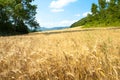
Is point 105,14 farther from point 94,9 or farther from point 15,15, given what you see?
point 15,15

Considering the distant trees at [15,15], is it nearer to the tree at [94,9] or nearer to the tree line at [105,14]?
the tree line at [105,14]

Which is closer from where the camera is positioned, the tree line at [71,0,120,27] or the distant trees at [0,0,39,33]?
the distant trees at [0,0,39,33]

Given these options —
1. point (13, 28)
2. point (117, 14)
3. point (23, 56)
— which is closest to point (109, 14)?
point (117, 14)

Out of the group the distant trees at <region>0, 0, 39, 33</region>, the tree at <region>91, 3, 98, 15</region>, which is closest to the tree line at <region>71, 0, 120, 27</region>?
the tree at <region>91, 3, 98, 15</region>

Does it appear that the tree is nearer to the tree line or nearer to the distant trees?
the tree line

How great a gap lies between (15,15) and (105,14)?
2461 centimetres

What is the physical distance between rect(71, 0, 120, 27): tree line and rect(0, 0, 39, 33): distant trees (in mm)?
17801

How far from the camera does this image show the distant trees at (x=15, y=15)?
47688mm

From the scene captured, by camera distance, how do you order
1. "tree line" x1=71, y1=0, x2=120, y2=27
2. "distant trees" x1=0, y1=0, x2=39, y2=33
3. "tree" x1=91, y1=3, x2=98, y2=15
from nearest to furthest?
"distant trees" x1=0, y1=0, x2=39, y2=33 → "tree line" x1=71, y1=0, x2=120, y2=27 → "tree" x1=91, y1=3, x2=98, y2=15

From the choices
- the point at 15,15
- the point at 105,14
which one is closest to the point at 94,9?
the point at 105,14

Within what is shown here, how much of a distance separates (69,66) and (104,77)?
2.09 feet

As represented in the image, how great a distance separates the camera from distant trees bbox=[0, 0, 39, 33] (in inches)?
1877

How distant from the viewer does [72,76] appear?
11.3 ft

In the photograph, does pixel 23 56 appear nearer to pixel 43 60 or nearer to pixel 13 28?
pixel 43 60
